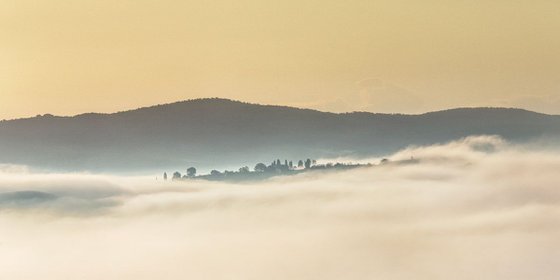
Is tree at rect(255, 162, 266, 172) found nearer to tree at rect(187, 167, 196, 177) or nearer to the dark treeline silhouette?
the dark treeline silhouette

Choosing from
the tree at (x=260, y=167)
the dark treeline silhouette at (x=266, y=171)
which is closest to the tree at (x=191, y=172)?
the dark treeline silhouette at (x=266, y=171)

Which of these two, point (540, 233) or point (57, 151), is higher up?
point (57, 151)

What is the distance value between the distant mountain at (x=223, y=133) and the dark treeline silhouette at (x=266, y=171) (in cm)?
3

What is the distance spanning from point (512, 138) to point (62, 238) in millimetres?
1558

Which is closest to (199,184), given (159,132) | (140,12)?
(159,132)

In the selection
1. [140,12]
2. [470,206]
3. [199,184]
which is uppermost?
[140,12]

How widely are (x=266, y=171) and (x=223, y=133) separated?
0.21 metres

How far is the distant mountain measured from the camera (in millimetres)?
2428

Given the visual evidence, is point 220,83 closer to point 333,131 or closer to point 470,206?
point 333,131

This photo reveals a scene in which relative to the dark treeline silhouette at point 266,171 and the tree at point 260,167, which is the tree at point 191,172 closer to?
the dark treeline silhouette at point 266,171

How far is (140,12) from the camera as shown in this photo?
2.49 metres

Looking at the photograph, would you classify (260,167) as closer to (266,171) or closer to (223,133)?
(266,171)

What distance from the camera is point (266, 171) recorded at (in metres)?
2.42

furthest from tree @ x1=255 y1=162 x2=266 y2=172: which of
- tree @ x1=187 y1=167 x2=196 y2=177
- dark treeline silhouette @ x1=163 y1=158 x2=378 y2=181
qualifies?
→ tree @ x1=187 y1=167 x2=196 y2=177
